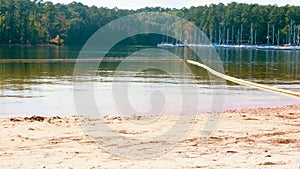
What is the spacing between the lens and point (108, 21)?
150125 mm

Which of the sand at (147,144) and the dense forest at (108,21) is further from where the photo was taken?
the dense forest at (108,21)

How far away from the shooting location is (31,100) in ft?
57.0

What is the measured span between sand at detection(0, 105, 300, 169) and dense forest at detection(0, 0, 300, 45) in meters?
113

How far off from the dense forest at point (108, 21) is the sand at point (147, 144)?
112511 mm

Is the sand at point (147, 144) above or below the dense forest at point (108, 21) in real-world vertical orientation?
below

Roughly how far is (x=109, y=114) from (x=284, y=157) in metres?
7.46

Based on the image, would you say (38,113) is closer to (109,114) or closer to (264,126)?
(109,114)

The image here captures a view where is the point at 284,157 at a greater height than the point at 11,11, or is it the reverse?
the point at 11,11

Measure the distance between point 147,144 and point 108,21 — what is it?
143m

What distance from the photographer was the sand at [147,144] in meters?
7.59

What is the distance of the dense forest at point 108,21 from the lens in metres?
125

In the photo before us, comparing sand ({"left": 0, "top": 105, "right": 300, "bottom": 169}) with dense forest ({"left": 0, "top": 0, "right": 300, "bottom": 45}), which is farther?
dense forest ({"left": 0, "top": 0, "right": 300, "bottom": 45})

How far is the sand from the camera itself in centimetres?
759

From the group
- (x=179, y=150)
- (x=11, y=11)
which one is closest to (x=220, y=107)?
(x=179, y=150)
